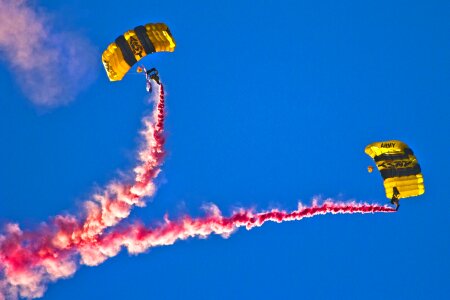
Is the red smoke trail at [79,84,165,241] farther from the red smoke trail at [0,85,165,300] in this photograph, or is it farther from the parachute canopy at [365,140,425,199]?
the parachute canopy at [365,140,425,199]

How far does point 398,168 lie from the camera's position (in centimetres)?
3881

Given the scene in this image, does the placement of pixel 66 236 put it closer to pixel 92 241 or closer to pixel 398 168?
pixel 92 241

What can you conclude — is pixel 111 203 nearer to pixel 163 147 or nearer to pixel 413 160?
pixel 163 147

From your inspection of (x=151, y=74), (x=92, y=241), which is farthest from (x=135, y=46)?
(x=92, y=241)

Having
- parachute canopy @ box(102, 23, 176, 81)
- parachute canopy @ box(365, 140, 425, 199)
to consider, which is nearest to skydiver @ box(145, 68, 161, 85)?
parachute canopy @ box(102, 23, 176, 81)

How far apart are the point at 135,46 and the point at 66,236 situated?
9.40 m

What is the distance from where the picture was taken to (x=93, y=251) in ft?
127

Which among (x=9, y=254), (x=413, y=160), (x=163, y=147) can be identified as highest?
(x=163, y=147)

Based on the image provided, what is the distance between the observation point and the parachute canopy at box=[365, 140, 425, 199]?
127 feet

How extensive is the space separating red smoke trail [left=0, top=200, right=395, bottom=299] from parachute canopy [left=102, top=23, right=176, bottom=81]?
25.0ft

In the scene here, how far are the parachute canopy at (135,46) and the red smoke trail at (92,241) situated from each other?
7616 mm

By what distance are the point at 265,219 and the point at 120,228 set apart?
7284 mm

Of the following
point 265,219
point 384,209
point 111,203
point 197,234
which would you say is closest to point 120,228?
point 111,203

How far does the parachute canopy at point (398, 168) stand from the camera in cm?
3856
